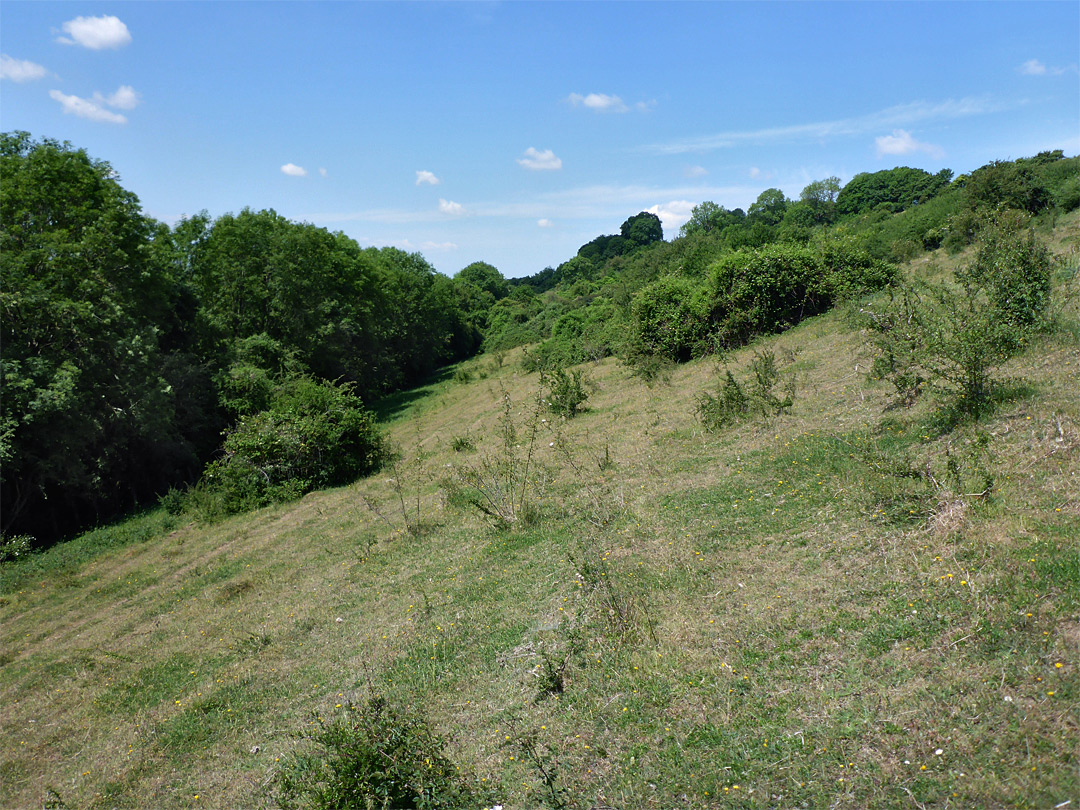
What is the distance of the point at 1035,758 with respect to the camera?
3217 millimetres

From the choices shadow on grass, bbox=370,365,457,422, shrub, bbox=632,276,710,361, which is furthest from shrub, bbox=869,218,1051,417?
shadow on grass, bbox=370,365,457,422

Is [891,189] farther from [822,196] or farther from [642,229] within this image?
[642,229]

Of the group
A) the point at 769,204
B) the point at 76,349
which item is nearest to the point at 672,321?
the point at 76,349

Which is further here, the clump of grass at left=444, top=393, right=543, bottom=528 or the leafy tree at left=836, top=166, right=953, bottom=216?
the leafy tree at left=836, top=166, right=953, bottom=216

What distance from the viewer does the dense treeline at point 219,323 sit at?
17.2 m

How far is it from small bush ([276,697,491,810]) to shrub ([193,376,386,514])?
13.7m

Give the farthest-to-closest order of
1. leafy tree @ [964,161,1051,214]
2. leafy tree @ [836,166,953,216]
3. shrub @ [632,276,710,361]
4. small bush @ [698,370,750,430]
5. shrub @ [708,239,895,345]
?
leafy tree @ [836,166,953,216] → leafy tree @ [964,161,1051,214] → shrub @ [632,276,710,361] → shrub @ [708,239,895,345] → small bush @ [698,370,750,430]

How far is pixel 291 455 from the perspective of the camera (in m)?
17.6

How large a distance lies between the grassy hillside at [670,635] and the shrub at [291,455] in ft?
16.7

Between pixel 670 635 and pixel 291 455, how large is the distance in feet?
47.6

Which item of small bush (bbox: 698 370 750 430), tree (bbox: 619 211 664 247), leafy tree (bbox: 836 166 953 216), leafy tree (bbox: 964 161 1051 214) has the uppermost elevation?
tree (bbox: 619 211 664 247)

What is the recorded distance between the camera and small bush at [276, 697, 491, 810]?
158 inches

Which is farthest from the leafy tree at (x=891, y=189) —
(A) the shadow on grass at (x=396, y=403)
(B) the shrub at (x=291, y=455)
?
(B) the shrub at (x=291, y=455)

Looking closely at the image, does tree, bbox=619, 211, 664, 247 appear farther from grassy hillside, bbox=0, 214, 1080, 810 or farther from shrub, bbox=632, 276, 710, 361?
grassy hillside, bbox=0, 214, 1080, 810
